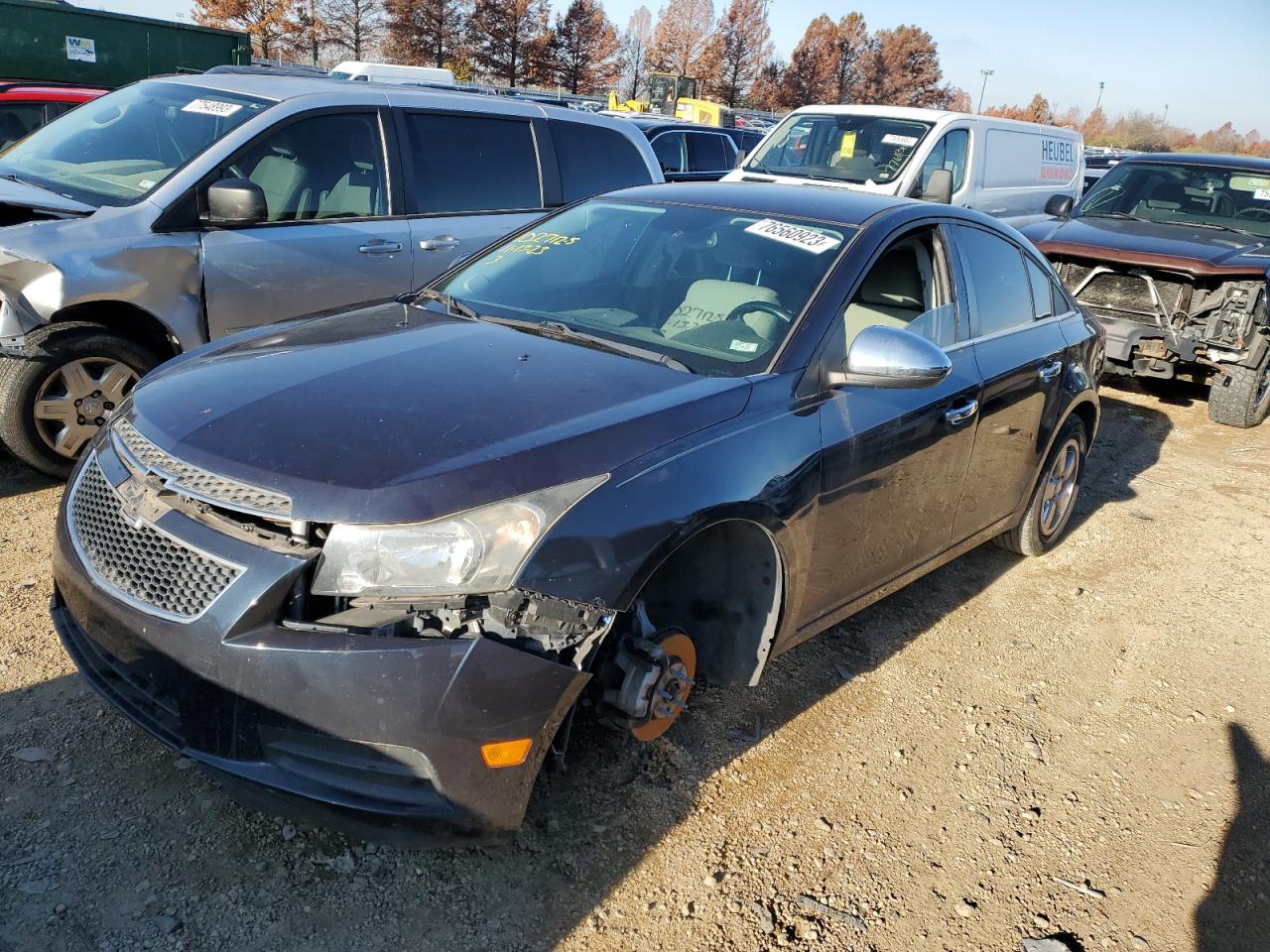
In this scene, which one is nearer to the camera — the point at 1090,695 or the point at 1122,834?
the point at 1122,834

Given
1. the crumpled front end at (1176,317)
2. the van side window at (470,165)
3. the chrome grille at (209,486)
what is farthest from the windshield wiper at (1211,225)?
the chrome grille at (209,486)

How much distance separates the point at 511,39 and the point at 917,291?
1683 inches

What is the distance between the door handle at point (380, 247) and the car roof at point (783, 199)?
1688mm

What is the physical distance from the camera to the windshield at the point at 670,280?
3271mm

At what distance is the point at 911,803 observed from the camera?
3.13 m

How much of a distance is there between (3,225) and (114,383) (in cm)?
88

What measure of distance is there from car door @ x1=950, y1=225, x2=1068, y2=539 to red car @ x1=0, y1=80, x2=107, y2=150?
8.10 meters

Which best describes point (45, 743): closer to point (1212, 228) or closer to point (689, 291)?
point (689, 291)

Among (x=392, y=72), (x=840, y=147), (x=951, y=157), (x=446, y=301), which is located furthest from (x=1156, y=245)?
(x=392, y=72)

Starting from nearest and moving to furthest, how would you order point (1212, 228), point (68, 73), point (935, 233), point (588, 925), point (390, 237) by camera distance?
point (588, 925)
point (935, 233)
point (390, 237)
point (1212, 228)
point (68, 73)

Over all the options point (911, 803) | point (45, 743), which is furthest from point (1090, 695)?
point (45, 743)

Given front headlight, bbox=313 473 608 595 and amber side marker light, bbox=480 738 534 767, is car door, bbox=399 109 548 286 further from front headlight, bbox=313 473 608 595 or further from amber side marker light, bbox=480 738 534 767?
amber side marker light, bbox=480 738 534 767

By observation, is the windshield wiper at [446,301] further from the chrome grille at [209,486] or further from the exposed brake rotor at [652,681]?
the exposed brake rotor at [652,681]

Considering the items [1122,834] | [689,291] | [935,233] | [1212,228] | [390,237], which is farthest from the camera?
[1212,228]
